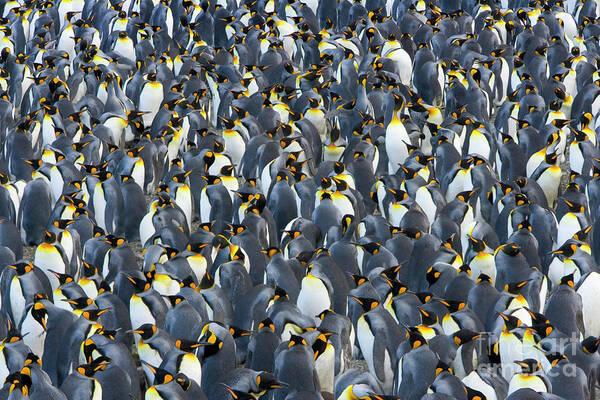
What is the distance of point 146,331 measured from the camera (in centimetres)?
662

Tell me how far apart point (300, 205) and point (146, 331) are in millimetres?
2805

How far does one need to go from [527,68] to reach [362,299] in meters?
6.39

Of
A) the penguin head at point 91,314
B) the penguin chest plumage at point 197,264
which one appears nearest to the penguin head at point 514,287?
the penguin chest plumage at point 197,264

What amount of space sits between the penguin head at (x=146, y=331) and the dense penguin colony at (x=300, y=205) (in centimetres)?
2

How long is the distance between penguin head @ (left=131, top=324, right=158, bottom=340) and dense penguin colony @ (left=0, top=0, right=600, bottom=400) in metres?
0.02

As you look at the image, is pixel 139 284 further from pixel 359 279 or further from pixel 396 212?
pixel 396 212

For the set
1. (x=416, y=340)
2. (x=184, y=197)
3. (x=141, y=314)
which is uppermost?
(x=416, y=340)

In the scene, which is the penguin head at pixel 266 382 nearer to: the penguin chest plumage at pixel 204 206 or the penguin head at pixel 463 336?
the penguin head at pixel 463 336

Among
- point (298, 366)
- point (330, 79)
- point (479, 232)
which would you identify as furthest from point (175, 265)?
point (330, 79)

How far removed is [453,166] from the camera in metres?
9.56

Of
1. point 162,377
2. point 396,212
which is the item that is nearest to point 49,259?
point 162,377

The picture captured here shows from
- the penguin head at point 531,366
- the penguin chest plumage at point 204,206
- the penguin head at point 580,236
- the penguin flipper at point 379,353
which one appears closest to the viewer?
the penguin head at point 531,366

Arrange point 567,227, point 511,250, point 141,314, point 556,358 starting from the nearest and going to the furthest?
point 556,358 < point 141,314 < point 511,250 < point 567,227

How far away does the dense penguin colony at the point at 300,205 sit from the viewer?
647cm
